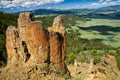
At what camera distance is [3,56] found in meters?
84.0

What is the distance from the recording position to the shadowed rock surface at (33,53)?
110 ft

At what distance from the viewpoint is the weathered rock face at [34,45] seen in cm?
3366

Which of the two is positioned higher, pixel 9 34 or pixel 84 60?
pixel 9 34

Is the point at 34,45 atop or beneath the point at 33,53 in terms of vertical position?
atop

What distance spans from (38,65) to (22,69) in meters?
1.79

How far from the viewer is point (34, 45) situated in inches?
1329

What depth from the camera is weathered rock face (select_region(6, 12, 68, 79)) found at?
33656mm

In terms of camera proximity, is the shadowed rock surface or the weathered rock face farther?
the weathered rock face

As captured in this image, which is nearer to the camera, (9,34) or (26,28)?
(26,28)

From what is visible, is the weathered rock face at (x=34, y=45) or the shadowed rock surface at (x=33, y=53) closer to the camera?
the shadowed rock surface at (x=33, y=53)

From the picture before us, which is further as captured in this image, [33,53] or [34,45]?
[33,53]

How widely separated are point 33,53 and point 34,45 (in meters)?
0.97

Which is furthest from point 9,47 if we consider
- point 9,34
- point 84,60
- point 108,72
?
point 84,60

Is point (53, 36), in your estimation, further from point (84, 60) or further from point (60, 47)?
point (84, 60)
